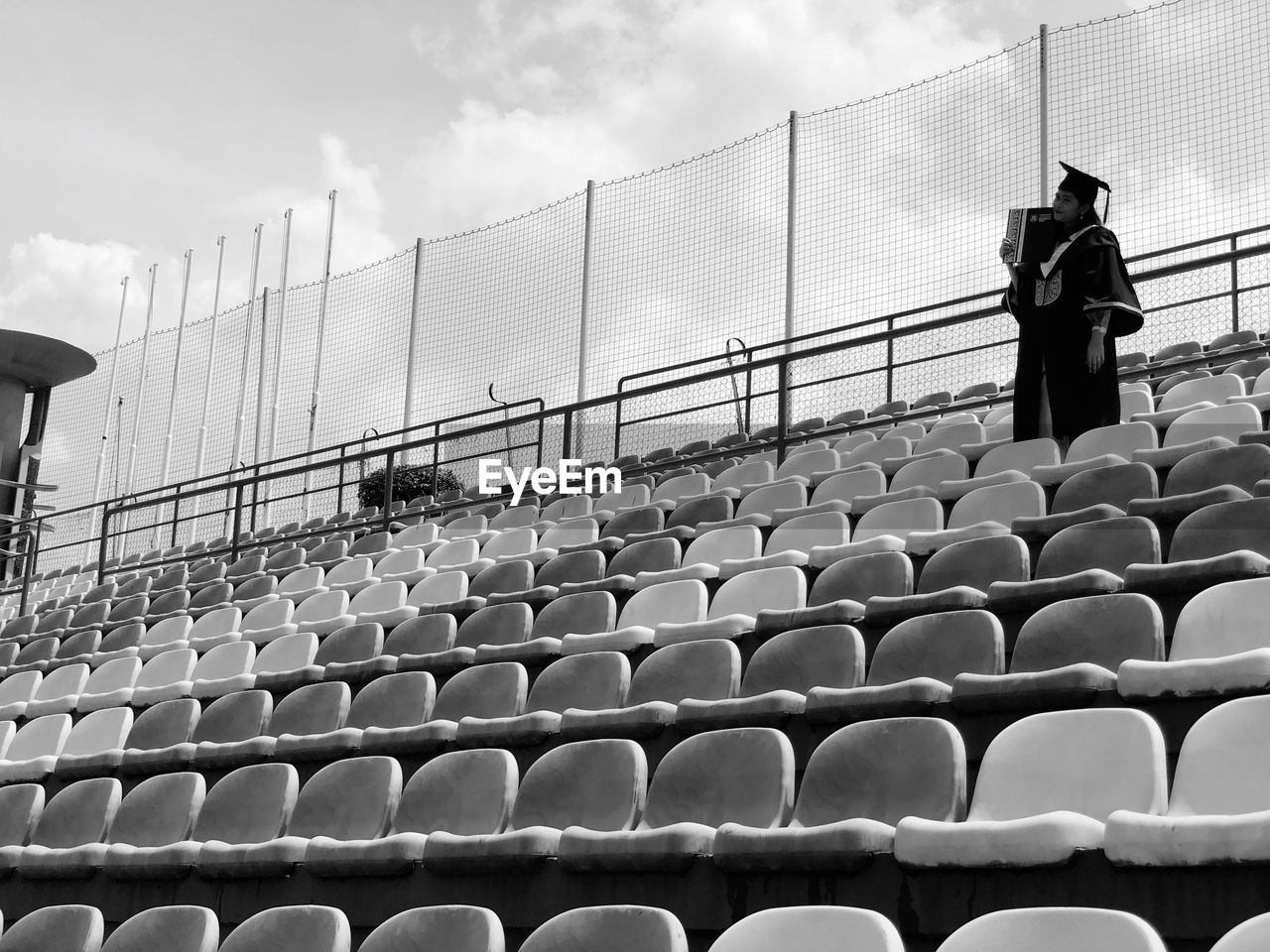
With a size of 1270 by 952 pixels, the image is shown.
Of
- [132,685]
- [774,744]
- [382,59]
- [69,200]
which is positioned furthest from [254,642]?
[69,200]

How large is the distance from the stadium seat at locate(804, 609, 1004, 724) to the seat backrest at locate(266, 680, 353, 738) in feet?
5.88

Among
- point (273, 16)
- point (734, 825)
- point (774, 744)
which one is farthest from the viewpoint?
point (273, 16)

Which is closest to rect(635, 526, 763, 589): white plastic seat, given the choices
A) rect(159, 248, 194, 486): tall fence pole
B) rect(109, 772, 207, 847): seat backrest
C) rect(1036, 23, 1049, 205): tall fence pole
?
rect(109, 772, 207, 847): seat backrest

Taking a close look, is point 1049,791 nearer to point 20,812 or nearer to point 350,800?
point 350,800

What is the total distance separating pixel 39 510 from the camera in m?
13.4

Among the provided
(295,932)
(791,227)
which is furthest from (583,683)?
(791,227)

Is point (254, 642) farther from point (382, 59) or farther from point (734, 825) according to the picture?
point (382, 59)

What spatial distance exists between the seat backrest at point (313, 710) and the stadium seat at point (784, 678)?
1403 mm

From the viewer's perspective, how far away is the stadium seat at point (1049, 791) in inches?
Answer: 83.3

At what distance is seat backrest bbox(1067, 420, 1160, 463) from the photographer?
4.56 m

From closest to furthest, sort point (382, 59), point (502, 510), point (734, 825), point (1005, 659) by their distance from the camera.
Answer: point (734, 825)
point (1005, 659)
point (502, 510)
point (382, 59)

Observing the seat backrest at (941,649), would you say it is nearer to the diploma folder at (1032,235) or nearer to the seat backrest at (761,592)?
the seat backrest at (761,592)

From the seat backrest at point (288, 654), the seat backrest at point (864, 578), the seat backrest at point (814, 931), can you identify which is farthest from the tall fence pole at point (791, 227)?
the seat backrest at point (814, 931)

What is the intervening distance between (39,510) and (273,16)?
18.6 feet
